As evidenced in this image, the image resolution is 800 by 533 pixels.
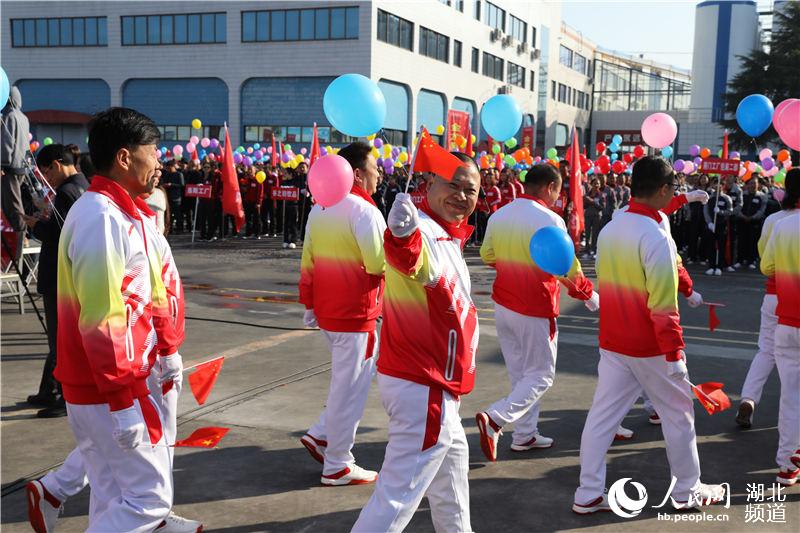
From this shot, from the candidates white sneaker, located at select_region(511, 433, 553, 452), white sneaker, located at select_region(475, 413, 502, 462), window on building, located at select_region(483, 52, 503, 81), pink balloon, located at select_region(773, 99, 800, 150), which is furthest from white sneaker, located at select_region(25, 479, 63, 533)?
window on building, located at select_region(483, 52, 503, 81)

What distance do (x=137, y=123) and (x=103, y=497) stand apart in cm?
159

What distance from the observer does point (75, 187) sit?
20.3 ft

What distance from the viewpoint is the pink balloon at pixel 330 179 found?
4.29m

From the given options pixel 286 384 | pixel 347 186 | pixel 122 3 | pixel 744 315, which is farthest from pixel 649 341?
pixel 122 3

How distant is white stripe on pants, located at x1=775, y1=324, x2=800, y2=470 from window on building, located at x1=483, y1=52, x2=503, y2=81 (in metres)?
49.7

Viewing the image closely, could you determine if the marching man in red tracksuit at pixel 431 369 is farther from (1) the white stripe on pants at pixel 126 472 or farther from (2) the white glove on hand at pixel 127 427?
(2) the white glove on hand at pixel 127 427

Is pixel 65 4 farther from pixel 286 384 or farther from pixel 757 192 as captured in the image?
pixel 286 384

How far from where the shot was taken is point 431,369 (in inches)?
125

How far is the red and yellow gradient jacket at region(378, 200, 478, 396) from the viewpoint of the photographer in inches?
125

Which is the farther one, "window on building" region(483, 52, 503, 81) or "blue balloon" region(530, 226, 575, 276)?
"window on building" region(483, 52, 503, 81)

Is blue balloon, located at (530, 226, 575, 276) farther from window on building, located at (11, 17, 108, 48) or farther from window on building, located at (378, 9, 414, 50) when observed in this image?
window on building, located at (11, 17, 108, 48)

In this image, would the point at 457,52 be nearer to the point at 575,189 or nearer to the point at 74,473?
the point at 575,189

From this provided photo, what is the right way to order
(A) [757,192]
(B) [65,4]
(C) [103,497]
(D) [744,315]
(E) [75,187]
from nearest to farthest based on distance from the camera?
(C) [103,497] → (E) [75,187] → (D) [744,315] → (A) [757,192] → (B) [65,4]

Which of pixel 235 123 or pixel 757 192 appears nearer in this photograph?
pixel 757 192
